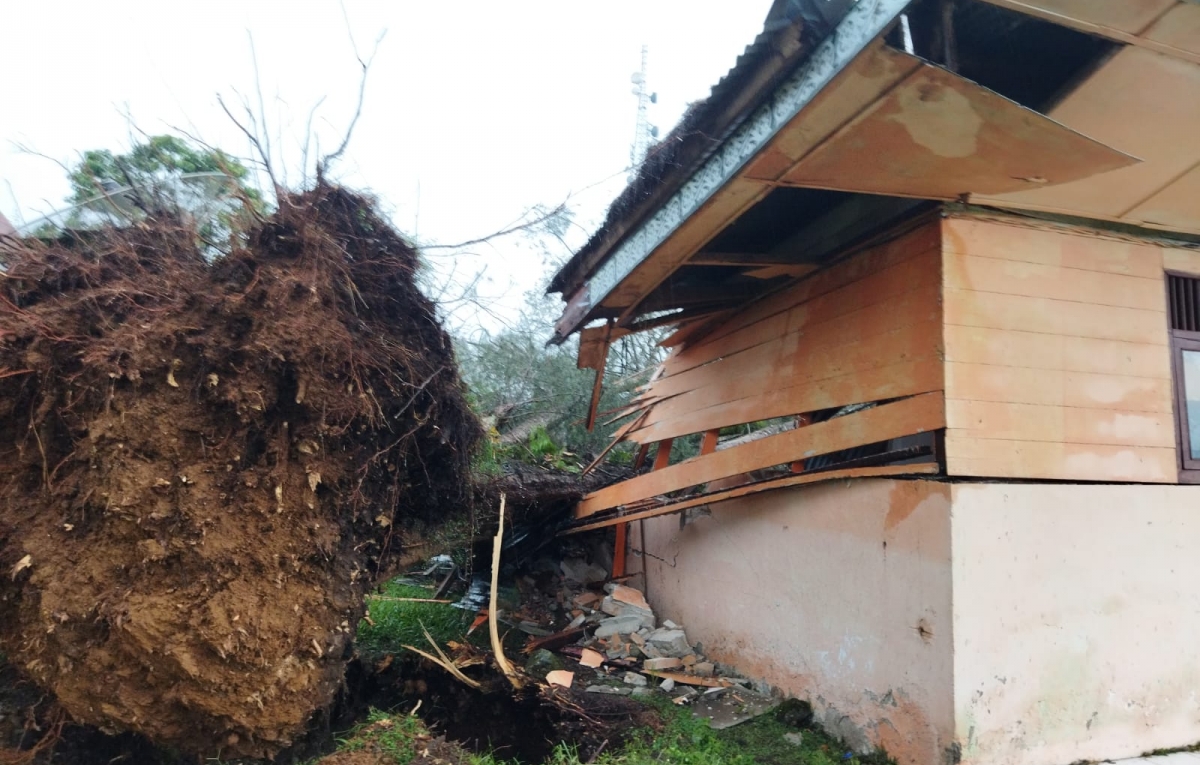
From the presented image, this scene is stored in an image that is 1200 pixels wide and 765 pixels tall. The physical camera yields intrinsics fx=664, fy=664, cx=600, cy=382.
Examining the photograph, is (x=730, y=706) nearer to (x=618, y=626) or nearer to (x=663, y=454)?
(x=618, y=626)

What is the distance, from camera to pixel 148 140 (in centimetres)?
459

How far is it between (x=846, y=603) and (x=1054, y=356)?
7.18 feet

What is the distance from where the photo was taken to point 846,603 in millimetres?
4762

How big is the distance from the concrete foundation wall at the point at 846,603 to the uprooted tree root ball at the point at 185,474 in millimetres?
3320

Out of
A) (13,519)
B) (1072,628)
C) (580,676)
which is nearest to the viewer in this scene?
(13,519)

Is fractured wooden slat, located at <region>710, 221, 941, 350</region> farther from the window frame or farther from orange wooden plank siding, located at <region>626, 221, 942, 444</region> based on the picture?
the window frame

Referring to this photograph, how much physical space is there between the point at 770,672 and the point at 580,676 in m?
1.73

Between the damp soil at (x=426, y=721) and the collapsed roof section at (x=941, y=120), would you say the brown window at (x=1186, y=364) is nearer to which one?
the collapsed roof section at (x=941, y=120)

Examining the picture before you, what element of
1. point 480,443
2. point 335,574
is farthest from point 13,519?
point 480,443

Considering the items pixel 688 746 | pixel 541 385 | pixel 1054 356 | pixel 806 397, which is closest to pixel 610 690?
pixel 688 746

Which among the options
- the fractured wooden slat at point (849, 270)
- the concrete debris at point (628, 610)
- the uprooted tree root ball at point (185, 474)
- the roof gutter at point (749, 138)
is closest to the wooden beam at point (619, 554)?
the concrete debris at point (628, 610)

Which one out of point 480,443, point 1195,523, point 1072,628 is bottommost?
point 1072,628

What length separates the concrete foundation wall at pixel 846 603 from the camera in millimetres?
4062

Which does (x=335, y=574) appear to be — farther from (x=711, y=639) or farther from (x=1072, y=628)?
(x=1072, y=628)
